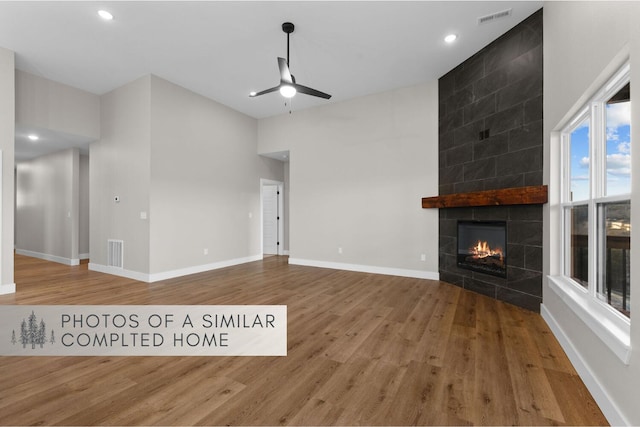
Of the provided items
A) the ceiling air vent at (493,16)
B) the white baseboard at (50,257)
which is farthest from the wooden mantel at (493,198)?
the white baseboard at (50,257)

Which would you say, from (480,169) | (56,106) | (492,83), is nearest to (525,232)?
(480,169)

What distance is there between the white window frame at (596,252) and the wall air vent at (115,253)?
629cm

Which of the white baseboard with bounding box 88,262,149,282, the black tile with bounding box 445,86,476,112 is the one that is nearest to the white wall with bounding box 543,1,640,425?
the black tile with bounding box 445,86,476,112

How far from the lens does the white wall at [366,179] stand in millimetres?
5012

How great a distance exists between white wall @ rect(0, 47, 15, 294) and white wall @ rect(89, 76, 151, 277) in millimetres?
1362

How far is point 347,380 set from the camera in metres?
1.93

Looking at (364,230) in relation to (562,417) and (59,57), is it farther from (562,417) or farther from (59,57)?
(59,57)

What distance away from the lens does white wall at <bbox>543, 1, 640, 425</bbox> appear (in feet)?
4.67

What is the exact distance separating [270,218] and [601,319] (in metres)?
7.16

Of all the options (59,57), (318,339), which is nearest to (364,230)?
(318,339)

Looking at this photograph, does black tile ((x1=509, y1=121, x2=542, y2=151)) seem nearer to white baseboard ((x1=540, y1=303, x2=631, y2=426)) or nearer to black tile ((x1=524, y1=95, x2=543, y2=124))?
black tile ((x1=524, y1=95, x2=543, y2=124))

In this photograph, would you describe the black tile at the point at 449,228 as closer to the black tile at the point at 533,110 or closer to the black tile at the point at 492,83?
the black tile at the point at 533,110

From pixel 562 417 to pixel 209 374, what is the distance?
7.24 feet

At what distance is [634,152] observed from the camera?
145 cm
